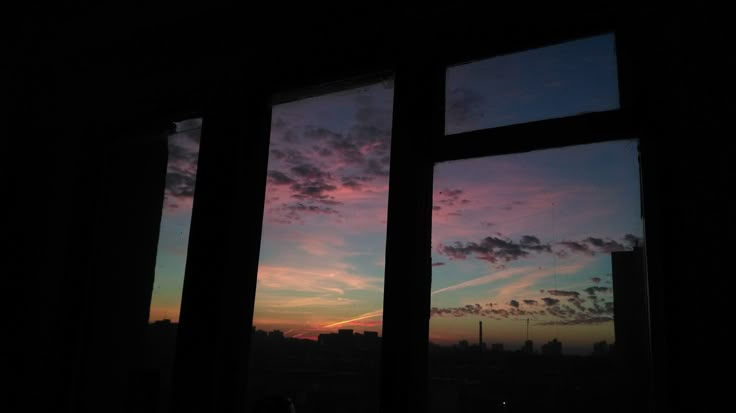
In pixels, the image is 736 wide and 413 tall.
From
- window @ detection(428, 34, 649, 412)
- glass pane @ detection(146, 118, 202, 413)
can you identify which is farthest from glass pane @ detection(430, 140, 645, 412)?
glass pane @ detection(146, 118, 202, 413)

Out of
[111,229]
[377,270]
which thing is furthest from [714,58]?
[111,229]

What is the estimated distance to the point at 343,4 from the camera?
2451mm

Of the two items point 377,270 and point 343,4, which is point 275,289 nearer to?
point 377,270

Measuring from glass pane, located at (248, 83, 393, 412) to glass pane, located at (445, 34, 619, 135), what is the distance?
1.26 feet

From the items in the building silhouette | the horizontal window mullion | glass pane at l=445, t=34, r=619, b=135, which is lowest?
the building silhouette

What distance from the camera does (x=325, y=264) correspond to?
2479 millimetres

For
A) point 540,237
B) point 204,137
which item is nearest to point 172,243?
point 204,137

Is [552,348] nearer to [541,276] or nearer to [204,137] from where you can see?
[541,276]

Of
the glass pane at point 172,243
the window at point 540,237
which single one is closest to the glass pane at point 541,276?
the window at point 540,237

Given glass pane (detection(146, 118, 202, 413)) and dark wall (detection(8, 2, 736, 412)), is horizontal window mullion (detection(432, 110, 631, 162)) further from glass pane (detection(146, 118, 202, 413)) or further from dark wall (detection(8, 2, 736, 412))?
glass pane (detection(146, 118, 202, 413))

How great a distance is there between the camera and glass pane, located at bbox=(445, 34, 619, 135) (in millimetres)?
1893

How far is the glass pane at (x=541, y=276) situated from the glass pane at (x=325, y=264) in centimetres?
34

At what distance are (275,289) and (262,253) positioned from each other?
0.74ft

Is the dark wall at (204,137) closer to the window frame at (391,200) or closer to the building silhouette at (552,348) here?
the window frame at (391,200)
